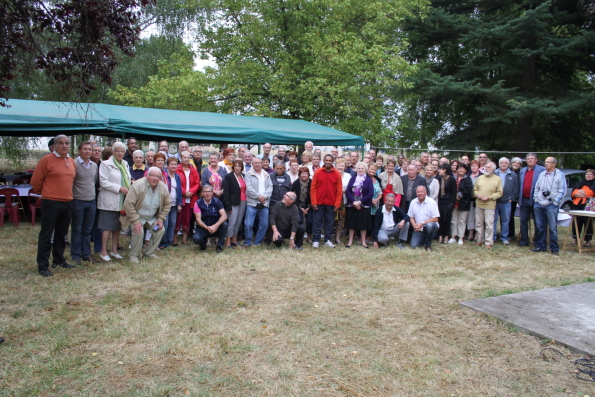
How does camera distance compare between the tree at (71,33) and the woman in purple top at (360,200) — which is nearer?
the tree at (71,33)

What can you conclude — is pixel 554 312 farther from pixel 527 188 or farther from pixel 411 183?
pixel 527 188

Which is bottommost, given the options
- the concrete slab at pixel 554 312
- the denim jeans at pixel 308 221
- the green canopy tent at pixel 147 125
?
the concrete slab at pixel 554 312

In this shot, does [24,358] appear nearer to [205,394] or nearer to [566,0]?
[205,394]

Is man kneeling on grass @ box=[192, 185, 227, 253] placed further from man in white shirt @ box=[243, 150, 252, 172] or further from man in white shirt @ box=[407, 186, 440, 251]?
man in white shirt @ box=[407, 186, 440, 251]

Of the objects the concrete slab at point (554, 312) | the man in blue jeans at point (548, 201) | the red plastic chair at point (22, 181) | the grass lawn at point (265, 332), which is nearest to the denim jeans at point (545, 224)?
the man in blue jeans at point (548, 201)

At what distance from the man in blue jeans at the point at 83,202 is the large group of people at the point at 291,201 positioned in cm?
1

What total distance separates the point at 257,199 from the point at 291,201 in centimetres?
60

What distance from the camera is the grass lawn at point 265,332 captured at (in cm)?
320

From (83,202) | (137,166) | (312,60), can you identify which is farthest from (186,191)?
(312,60)

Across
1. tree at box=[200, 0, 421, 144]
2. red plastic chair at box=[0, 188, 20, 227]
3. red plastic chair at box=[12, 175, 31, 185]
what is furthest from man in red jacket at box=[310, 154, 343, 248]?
tree at box=[200, 0, 421, 144]

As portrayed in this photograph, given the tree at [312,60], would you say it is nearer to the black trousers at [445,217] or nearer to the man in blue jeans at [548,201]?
the black trousers at [445,217]

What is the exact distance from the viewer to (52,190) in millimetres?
5531

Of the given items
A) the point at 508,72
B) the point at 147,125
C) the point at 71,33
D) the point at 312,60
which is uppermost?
the point at 312,60

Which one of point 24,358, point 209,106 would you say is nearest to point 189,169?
point 24,358
